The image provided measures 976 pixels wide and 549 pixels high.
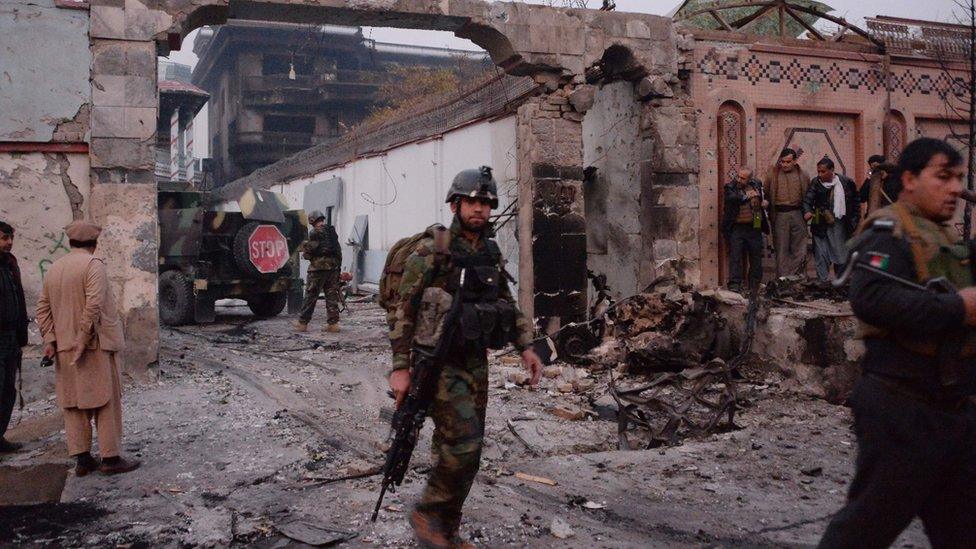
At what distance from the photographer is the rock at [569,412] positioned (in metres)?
5.64

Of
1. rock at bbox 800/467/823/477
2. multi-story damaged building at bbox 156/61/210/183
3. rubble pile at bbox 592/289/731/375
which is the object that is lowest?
rock at bbox 800/467/823/477

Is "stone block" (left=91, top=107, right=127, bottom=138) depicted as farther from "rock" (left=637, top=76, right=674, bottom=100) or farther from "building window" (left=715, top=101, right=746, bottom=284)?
"building window" (left=715, top=101, right=746, bottom=284)

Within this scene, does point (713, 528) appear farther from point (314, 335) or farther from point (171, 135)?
point (171, 135)

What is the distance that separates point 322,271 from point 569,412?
5.50 meters

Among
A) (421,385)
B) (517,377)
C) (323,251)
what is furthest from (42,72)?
(421,385)

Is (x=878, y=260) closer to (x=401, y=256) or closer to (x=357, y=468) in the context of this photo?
(x=401, y=256)

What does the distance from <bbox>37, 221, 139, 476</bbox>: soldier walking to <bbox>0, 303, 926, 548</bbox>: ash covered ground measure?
18cm

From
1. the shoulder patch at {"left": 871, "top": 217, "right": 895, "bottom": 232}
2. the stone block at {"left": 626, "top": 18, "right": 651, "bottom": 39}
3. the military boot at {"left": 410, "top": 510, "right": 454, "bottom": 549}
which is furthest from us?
the stone block at {"left": 626, "top": 18, "right": 651, "bottom": 39}

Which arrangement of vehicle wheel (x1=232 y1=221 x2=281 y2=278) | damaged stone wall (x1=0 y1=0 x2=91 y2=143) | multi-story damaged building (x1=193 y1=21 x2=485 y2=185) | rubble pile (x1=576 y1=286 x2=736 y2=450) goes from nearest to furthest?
1. rubble pile (x1=576 y1=286 x2=736 y2=450)
2. damaged stone wall (x1=0 y1=0 x2=91 y2=143)
3. vehicle wheel (x1=232 y1=221 x2=281 y2=278)
4. multi-story damaged building (x1=193 y1=21 x2=485 y2=185)

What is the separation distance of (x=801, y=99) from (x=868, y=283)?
7782 mm

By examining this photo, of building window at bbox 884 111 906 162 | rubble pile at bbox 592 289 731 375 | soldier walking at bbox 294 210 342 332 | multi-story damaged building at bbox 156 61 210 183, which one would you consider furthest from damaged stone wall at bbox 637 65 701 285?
multi-story damaged building at bbox 156 61 210 183

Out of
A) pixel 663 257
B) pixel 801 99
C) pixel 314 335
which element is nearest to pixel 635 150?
pixel 663 257

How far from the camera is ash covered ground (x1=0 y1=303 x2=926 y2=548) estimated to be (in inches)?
137

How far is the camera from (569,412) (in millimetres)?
5652
